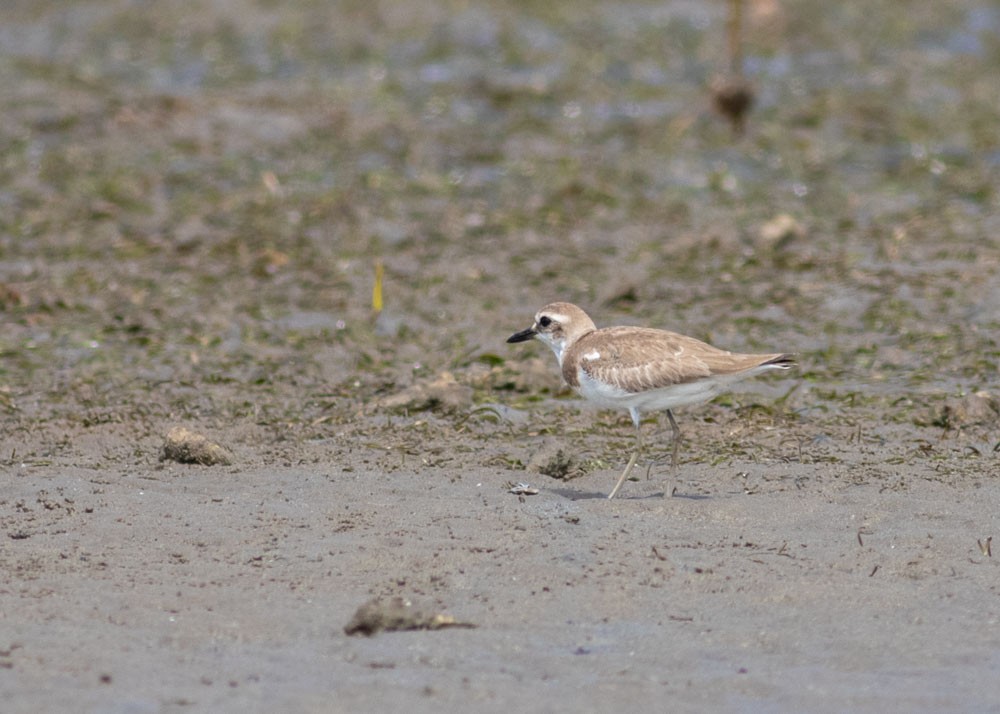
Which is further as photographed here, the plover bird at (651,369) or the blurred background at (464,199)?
the blurred background at (464,199)

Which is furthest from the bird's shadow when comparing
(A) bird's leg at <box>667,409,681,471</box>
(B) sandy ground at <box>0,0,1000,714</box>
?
(A) bird's leg at <box>667,409,681,471</box>

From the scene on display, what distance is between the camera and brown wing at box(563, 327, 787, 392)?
26.6 feet

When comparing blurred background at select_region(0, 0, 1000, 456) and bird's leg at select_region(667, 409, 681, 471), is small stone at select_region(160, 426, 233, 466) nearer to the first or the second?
blurred background at select_region(0, 0, 1000, 456)

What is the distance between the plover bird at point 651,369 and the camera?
810 cm

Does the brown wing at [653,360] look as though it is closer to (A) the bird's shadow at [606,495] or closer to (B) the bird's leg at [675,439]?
(B) the bird's leg at [675,439]

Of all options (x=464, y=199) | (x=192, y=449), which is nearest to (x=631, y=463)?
(x=192, y=449)

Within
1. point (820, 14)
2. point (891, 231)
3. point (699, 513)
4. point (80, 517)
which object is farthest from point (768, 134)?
point (80, 517)

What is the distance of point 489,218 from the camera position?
13.2m

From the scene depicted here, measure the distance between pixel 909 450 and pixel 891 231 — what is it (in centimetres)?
438

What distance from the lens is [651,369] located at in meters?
8.13

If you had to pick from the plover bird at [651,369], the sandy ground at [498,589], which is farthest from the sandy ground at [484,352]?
the plover bird at [651,369]

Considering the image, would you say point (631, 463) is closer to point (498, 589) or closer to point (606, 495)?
point (606, 495)

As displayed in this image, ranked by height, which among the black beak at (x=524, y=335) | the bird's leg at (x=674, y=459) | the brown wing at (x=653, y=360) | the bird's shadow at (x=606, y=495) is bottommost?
the bird's shadow at (x=606, y=495)

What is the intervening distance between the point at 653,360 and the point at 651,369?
6 centimetres
